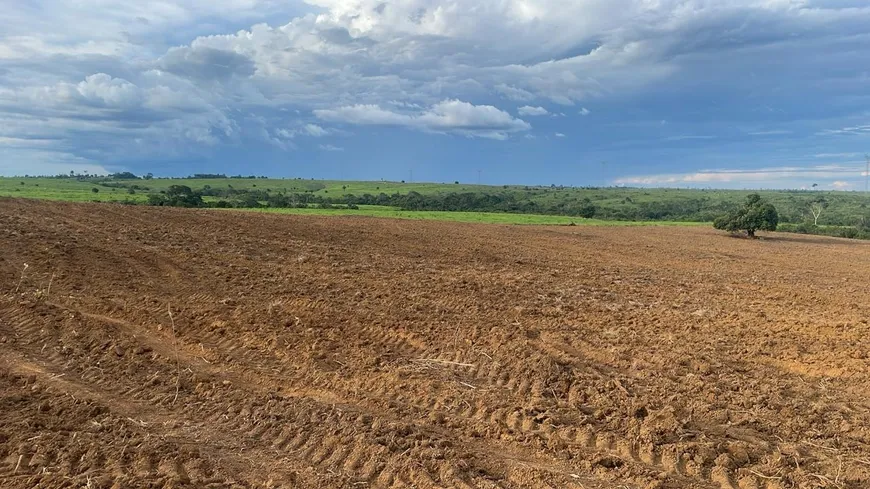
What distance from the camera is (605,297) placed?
12.6 meters

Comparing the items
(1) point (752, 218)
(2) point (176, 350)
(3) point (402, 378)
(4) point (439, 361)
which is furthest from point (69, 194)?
(1) point (752, 218)

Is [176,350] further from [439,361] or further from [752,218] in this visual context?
[752,218]

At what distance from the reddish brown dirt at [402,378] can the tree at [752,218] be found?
2592 cm

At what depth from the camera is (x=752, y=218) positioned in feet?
123

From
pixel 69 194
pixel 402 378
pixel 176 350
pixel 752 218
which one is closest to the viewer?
pixel 402 378

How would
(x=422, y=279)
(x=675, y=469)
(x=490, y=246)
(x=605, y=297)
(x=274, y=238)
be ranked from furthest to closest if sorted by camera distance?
(x=490, y=246) → (x=274, y=238) → (x=422, y=279) → (x=605, y=297) → (x=675, y=469)

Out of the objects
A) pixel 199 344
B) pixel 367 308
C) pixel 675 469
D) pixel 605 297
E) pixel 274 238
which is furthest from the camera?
pixel 274 238

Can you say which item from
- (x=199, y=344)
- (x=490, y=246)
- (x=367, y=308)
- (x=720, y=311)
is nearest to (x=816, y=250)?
(x=490, y=246)

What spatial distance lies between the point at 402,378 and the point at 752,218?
38429 millimetres

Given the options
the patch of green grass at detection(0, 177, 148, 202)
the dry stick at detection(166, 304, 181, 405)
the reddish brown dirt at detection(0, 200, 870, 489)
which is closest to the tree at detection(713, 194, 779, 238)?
the reddish brown dirt at detection(0, 200, 870, 489)

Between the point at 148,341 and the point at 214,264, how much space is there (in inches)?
238

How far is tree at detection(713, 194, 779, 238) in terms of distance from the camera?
1462 inches

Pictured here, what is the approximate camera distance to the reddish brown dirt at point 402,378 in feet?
15.0

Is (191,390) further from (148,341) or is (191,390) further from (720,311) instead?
(720,311)
